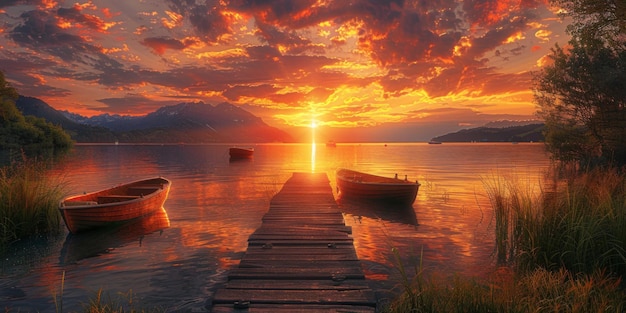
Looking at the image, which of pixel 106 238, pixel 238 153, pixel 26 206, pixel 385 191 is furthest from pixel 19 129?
pixel 385 191

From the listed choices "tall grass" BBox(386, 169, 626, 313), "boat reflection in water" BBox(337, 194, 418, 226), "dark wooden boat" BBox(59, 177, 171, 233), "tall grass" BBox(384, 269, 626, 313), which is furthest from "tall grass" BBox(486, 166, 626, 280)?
"dark wooden boat" BBox(59, 177, 171, 233)

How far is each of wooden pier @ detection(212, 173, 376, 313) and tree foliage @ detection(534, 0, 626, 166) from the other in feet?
115

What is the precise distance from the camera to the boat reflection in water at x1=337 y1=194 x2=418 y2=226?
68.4 feet

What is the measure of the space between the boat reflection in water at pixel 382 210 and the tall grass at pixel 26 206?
1491cm

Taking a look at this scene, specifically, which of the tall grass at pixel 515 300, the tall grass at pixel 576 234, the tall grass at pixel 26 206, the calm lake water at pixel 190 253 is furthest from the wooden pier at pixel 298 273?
the tall grass at pixel 26 206

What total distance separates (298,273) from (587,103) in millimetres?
44581

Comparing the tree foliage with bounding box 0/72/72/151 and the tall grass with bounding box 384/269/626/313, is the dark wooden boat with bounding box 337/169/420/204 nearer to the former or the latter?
the tall grass with bounding box 384/269/626/313

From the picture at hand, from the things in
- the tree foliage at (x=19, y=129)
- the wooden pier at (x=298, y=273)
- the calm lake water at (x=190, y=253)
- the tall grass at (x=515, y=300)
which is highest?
the tree foliage at (x=19, y=129)

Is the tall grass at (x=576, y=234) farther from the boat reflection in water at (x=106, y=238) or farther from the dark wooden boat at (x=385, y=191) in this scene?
the boat reflection in water at (x=106, y=238)

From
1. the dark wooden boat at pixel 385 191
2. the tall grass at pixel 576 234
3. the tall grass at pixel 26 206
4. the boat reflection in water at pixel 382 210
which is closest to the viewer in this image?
the tall grass at pixel 576 234

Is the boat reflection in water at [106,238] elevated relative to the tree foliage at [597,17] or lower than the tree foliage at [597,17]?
lower

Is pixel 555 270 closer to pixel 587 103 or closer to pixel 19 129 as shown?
pixel 587 103

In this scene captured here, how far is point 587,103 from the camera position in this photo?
133 feet

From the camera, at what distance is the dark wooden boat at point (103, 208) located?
15.3 metres
